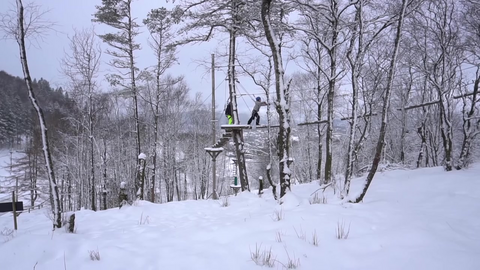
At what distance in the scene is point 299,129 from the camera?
1706 cm

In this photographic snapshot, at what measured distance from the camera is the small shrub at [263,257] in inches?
87.4

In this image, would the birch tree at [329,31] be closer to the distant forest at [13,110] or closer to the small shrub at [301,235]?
the small shrub at [301,235]

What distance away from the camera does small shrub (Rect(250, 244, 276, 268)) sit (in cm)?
222

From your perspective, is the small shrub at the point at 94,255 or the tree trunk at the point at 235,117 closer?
the small shrub at the point at 94,255

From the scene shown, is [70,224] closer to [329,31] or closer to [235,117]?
[235,117]

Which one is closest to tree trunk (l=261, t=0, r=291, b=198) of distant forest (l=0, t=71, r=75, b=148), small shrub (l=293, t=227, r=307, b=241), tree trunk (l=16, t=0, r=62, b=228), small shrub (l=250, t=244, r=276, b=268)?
small shrub (l=293, t=227, r=307, b=241)

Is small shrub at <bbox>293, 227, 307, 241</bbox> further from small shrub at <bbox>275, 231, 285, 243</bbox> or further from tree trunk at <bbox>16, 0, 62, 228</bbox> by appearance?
tree trunk at <bbox>16, 0, 62, 228</bbox>

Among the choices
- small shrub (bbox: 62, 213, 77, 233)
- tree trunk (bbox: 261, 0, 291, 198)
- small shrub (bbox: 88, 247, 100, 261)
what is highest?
tree trunk (bbox: 261, 0, 291, 198)

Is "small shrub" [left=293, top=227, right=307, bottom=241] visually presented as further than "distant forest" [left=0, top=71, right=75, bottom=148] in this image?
No

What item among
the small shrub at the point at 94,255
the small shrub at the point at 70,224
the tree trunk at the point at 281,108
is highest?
the tree trunk at the point at 281,108

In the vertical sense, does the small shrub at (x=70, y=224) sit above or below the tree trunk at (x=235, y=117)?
below

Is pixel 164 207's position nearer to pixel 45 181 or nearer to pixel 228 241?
pixel 228 241

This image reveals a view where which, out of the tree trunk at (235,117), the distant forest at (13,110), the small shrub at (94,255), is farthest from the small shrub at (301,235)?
the distant forest at (13,110)

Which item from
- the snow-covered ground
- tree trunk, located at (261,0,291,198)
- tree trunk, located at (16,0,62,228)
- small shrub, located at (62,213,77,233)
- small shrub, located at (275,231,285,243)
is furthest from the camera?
tree trunk, located at (261,0,291,198)
